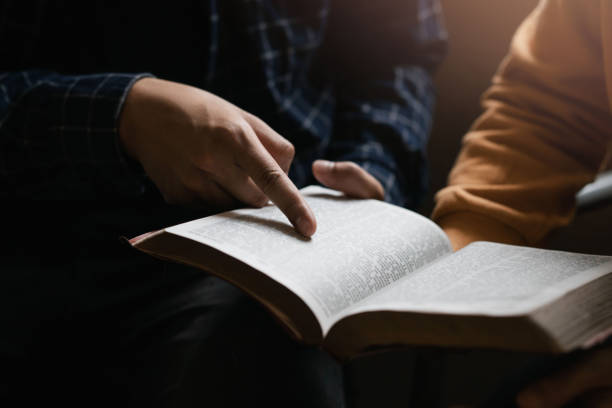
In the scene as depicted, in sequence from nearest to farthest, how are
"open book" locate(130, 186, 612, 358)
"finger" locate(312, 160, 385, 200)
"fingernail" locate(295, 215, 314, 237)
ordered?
"open book" locate(130, 186, 612, 358) < "fingernail" locate(295, 215, 314, 237) < "finger" locate(312, 160, 385, 200)

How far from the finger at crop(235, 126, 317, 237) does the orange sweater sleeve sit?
0.77 ft

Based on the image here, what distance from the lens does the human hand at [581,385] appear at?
1.13 feet

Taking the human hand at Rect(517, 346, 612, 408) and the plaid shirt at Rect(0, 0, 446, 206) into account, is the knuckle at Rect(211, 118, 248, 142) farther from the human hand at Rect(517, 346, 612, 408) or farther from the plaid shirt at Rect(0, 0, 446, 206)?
the human hand at Rect(517, 346, 612, 408)

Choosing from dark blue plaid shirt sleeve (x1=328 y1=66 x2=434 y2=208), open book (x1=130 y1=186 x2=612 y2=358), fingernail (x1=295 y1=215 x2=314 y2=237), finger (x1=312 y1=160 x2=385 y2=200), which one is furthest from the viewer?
dark blue plaid shirt sleeve (x1=328 y1=66 x2=434 y2=208)

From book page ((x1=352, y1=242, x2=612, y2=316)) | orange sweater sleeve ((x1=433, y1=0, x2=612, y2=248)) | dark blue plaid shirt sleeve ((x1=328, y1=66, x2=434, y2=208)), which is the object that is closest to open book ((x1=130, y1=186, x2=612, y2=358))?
book page ((x1=352, y1=242, x2=612, y2=316))

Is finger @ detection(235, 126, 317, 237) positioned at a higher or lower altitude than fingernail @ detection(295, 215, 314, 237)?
higher

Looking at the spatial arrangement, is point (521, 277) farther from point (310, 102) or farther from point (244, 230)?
point (310, 102)

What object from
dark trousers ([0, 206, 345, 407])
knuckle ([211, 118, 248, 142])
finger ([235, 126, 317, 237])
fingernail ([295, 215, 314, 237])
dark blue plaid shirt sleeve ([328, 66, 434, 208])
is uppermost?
knuckle ([211, 118, 248, 142])

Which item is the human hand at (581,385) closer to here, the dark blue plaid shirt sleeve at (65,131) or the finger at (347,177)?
the finger at (347,177)

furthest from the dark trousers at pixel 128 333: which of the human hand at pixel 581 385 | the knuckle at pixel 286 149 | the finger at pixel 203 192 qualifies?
the human hand at pixel 581 385

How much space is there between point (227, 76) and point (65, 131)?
10.0 inches

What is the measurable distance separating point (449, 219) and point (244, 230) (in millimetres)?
297

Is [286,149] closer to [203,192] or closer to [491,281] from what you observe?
[203,192]

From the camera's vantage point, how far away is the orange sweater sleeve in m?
0.61
